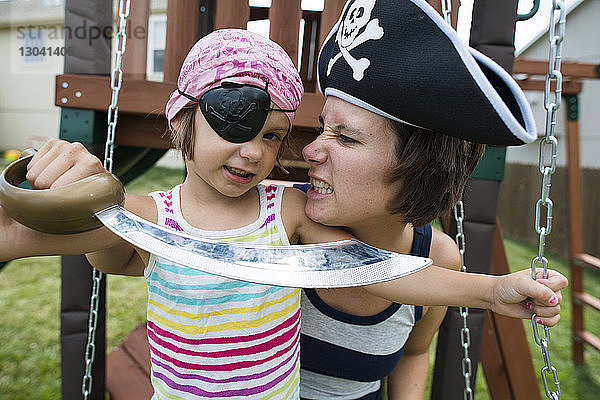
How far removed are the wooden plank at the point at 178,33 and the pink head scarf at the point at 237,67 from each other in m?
0.74

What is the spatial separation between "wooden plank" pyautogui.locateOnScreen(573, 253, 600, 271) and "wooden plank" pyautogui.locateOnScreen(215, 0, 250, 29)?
3.66 meters

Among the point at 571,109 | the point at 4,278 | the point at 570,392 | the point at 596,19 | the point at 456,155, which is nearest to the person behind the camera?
the point at 456,155

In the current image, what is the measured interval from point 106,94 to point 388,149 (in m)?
1.12

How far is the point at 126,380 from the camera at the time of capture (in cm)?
259

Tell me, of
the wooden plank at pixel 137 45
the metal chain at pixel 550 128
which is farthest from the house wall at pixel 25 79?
the metal chain at pixel 550 128

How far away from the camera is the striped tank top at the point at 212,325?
1090mm

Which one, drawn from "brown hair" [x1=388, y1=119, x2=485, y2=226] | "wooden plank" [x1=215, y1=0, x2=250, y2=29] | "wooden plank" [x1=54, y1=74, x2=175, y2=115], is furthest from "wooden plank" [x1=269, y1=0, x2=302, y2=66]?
"brown hair" [x1=388, y1=119, x2=485, y2=226]

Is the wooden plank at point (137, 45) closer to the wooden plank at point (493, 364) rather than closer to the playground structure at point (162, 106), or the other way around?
the playground structure at point (162, 106)

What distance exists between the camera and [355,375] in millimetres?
1502

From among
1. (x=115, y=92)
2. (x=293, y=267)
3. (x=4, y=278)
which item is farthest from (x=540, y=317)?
(x=4, y=278)

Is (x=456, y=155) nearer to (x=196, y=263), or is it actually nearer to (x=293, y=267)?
(x=293, y=267)

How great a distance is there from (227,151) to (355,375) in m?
0.87

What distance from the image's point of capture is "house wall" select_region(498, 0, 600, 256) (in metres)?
7.25

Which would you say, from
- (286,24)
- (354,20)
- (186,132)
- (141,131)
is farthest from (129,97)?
(354,20)
